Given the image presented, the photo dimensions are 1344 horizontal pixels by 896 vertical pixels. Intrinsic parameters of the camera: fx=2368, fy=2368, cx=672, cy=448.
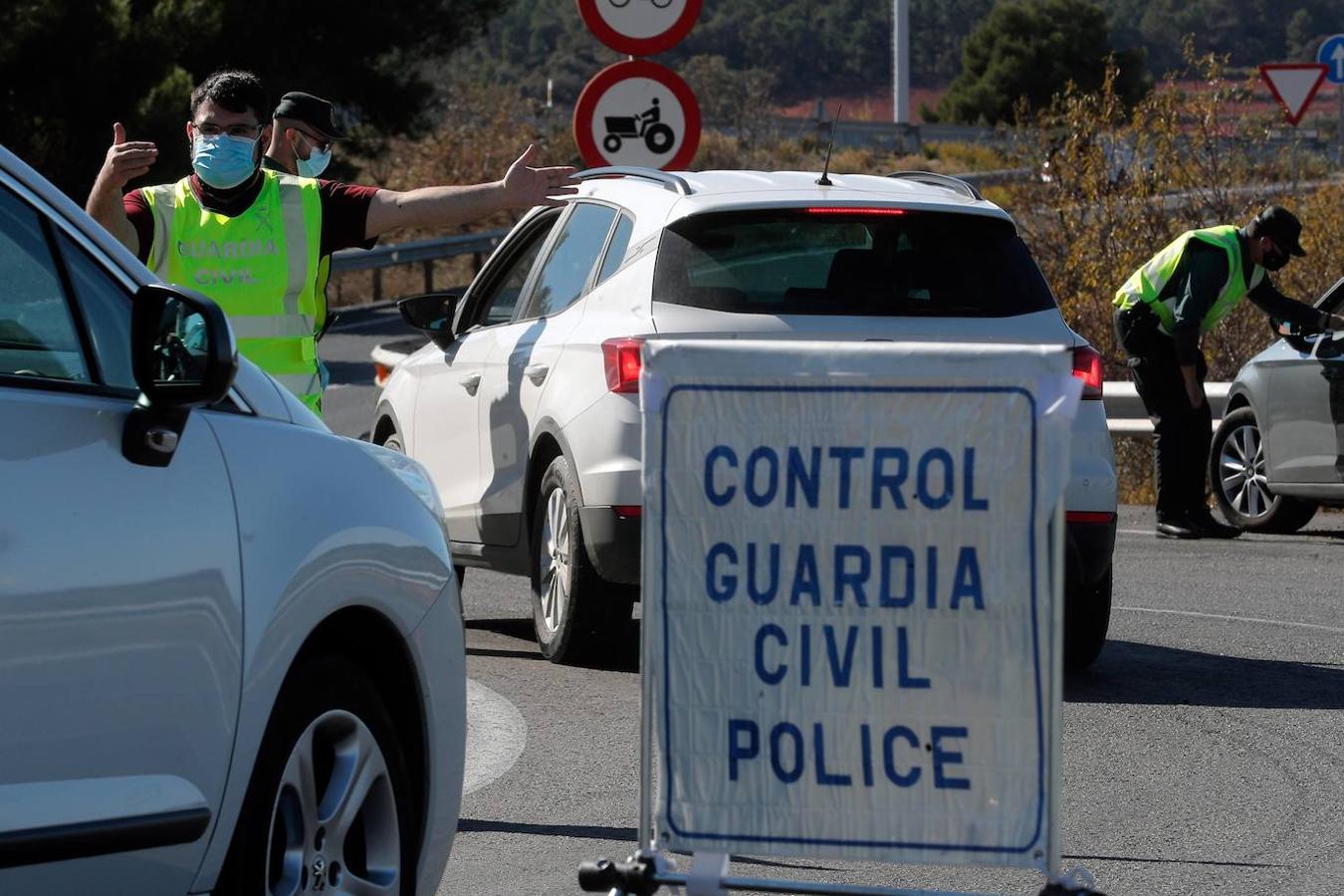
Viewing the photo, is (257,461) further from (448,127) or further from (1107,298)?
(448,127)

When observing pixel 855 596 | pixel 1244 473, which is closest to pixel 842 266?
pixel 855 596

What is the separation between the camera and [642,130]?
12234 millimetres

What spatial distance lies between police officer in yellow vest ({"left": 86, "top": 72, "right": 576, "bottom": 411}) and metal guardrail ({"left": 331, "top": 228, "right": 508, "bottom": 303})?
795 inches

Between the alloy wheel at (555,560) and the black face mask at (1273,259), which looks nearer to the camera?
the alloy wheel at (555,560)

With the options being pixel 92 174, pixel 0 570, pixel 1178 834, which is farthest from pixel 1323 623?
pixel 92 174

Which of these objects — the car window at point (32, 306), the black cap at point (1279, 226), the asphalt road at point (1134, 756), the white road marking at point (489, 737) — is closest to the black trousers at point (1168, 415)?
the black cap at point (1279, 226)

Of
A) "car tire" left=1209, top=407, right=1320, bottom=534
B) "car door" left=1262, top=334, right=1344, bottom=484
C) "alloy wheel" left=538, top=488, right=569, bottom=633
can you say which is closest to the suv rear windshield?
"alloy wheel" left=538, top=488, right=569, bottom=633

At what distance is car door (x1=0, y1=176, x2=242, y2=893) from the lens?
11.0ft

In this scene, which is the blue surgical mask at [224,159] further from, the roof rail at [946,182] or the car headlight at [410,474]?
the roof rail at [946,182]

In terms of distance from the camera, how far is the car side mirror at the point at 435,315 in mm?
9109

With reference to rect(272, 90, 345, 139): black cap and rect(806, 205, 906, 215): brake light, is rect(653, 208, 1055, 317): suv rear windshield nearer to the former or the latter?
rect(806, 205, 906, 215): brake light

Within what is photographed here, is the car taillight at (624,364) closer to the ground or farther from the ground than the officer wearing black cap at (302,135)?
closer to the ground

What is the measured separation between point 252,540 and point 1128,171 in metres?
14.7

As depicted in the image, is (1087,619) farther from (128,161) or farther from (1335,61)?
(1335,61)
